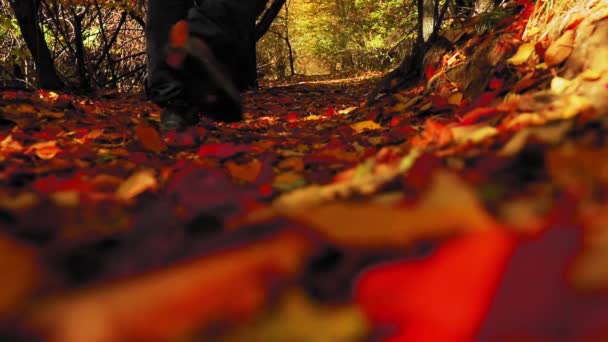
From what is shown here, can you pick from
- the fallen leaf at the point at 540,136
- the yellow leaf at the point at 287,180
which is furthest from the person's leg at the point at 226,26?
the fallen leaf at the point at 540,136

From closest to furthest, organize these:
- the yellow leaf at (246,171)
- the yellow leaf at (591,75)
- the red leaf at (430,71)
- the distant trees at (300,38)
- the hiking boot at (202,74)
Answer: the yellow leaf at (246,171) → the yellow leaf at (591,75) → the hiking boot at (202,74) → the red leaf at (430,71) → the distant trees at (300,38)

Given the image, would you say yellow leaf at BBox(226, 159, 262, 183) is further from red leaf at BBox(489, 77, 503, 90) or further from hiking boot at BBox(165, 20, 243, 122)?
red leaf at BBox(489, 77, 503, 90)

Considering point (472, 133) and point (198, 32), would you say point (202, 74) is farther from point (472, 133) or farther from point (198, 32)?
point (472, 133)

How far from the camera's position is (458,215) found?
48 centimetres

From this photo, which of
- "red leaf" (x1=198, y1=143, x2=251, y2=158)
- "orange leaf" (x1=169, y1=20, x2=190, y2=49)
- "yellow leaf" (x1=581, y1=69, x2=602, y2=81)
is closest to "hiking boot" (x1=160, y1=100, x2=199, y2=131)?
"orange leaf" (x1=169, y1=20, x2=190, y2=49)

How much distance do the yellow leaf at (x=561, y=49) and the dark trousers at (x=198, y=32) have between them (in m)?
1.19

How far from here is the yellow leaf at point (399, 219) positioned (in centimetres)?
46

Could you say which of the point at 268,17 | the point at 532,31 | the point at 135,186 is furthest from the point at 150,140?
the point at 268,17

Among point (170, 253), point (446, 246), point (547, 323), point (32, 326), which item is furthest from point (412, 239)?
point (32, 326)

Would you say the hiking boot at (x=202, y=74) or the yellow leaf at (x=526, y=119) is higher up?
the hiking boot at (x=202, y=74)

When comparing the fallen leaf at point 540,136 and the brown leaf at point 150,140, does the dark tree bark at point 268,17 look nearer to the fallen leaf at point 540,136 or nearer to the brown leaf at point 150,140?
the brown leaf at point 150,140

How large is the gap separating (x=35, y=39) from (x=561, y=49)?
14.3ft

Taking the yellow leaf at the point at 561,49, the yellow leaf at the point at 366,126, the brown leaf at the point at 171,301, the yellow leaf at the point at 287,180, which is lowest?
the brown leaf at the point at 171,301

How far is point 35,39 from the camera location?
4078mm
